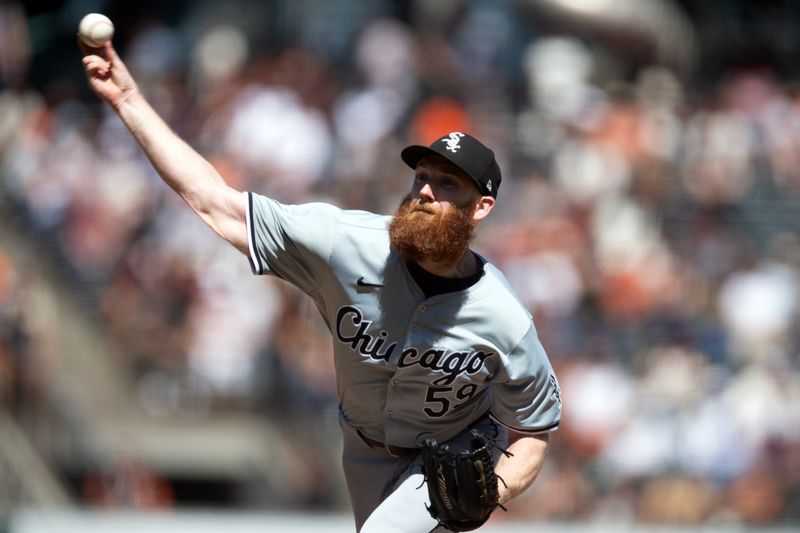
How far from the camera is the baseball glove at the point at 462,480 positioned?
4438mm

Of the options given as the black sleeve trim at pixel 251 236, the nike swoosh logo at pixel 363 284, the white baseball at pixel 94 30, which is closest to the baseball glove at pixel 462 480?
the nike swoosh logo at pixel 363 284

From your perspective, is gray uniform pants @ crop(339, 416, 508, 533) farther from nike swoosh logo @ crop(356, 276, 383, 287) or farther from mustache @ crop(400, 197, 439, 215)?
mustache @ crop(400, 197, 439, 215)

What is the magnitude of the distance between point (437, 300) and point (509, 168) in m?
6.32

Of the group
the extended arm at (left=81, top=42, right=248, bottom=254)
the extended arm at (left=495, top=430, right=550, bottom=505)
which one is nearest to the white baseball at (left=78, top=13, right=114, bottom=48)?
the extended arm at (left=81, top=42, right=248, bottom=254)

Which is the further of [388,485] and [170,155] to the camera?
[388,485]

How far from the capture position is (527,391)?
4.63 m

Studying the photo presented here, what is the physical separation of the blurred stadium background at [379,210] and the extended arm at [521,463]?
4.84 metres

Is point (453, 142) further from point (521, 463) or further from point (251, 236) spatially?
point (521, 463)

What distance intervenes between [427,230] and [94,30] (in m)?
1.34

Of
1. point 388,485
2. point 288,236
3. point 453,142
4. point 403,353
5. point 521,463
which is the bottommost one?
point 388,485

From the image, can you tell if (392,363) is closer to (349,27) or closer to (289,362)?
(289,362)

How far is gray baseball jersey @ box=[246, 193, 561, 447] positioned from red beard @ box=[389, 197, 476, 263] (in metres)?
0.13

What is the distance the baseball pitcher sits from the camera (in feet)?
14.5

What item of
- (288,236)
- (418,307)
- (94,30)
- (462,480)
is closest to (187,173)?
(288,236)
